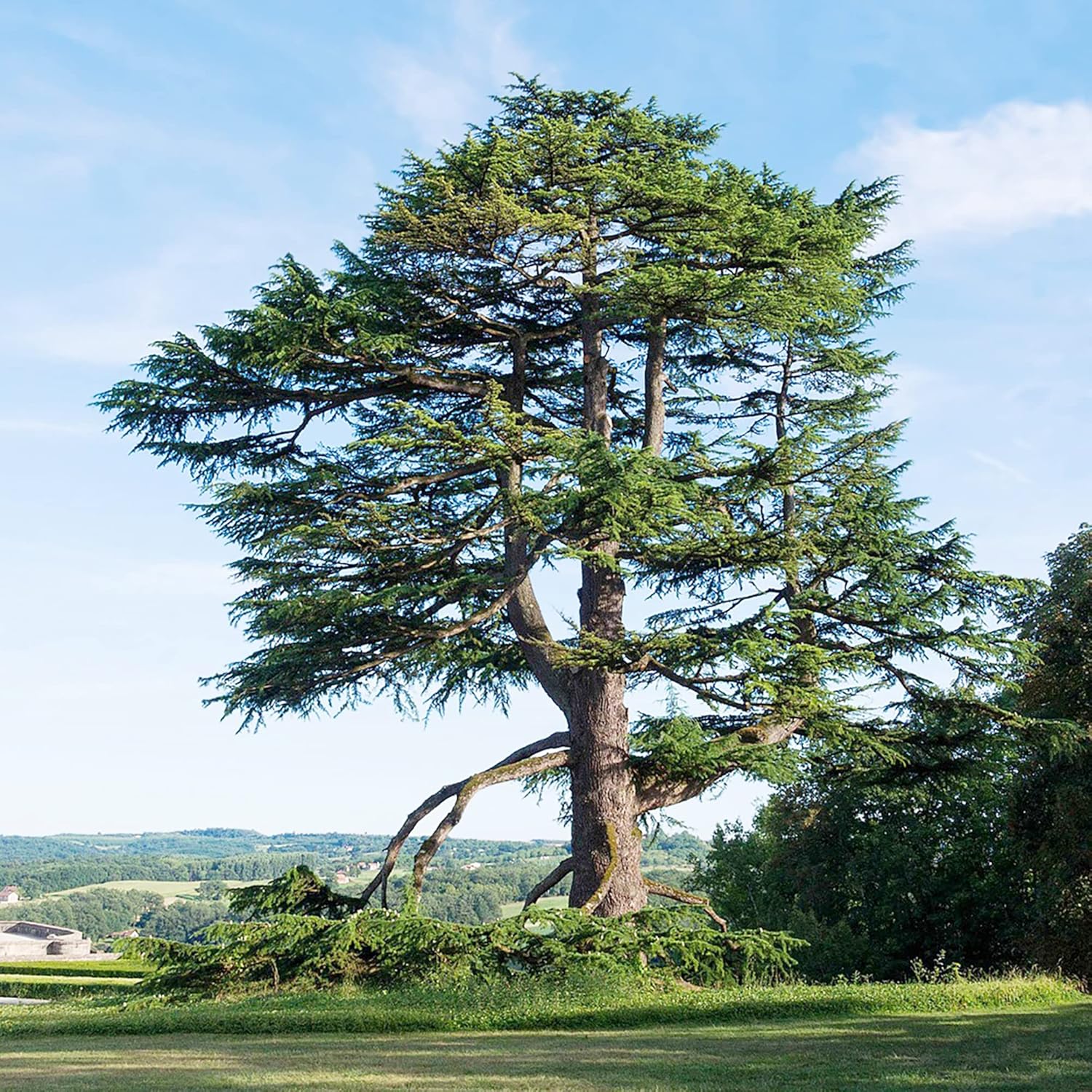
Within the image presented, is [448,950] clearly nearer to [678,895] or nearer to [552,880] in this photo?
[552,880]

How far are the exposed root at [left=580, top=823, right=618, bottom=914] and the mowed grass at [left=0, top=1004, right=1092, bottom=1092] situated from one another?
3581mm

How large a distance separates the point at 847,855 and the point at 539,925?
54.7 feet

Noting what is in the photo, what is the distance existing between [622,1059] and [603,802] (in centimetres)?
652

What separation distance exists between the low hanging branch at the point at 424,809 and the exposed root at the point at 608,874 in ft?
5.54

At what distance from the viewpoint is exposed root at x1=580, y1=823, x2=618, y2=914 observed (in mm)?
15320

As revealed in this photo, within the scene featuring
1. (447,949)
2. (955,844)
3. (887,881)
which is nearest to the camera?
(447,949)

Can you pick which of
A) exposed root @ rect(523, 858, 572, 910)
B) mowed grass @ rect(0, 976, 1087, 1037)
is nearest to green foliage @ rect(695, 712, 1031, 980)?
exposed root @ rect(523, 858, 572, 910)

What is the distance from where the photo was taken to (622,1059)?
31.8 feet

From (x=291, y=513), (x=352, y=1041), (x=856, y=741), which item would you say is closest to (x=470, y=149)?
(x=291, y=513)

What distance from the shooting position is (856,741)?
16.4 meters

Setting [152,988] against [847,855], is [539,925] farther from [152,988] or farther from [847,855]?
[847,855]

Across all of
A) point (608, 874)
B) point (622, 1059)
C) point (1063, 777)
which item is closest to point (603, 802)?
point (608, 874)

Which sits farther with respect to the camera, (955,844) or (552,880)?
(955,844)

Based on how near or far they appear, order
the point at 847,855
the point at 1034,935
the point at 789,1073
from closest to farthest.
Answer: the point at 789,1073 → the point at 1034,935 → the point at 847,855
